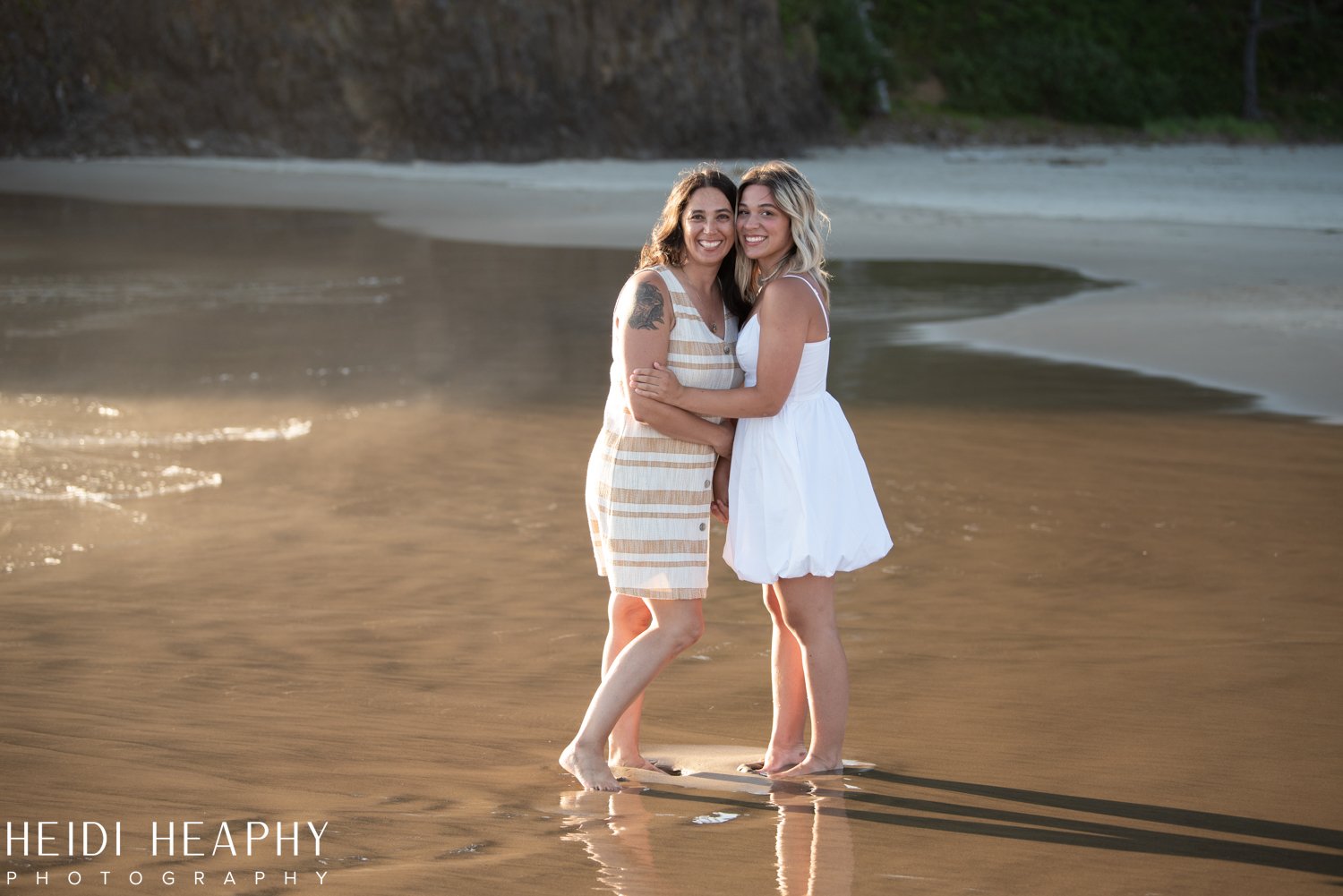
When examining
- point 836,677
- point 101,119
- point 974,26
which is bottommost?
point 836,677

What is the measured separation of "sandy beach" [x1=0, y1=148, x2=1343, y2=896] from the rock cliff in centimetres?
2140

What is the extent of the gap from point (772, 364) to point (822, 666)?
30.9 inches

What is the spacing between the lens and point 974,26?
4809cm

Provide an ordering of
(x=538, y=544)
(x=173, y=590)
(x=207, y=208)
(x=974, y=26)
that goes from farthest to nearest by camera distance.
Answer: (x=974, y=26) → (x=207, y=208) → (x=538, y=544) → (x=173, y=590)

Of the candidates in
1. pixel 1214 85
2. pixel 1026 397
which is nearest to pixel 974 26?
pixel 1214 85

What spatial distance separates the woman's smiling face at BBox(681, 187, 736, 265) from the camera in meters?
3.74

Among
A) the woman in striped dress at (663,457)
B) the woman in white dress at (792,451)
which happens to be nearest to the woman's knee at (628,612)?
the woman in striped dress at (663,457)

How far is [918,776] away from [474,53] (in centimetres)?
3311

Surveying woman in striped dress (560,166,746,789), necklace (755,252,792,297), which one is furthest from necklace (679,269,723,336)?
necklace (755,252,792,297)

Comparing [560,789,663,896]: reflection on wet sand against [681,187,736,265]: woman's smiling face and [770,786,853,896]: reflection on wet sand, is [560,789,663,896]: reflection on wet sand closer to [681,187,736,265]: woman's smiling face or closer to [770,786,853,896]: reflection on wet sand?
[770,786,853,896]: reflection on wet sand

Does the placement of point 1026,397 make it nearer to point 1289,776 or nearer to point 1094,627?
point 1094,627

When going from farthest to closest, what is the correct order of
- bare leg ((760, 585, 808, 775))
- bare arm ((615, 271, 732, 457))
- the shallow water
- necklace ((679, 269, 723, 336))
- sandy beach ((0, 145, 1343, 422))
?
sandy beach ((0, 145, 1343, 422))
the shallow water
bare leg ((760, 585, 808, 775))
necklace ((679, 269, 723, 336))
bare arm ((615, 271, 732, 457))

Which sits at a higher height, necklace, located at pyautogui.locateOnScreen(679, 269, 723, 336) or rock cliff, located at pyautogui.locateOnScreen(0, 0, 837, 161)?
rock cliff, located at pyautogui.locateOnScreen(0, 0, 837, 161)

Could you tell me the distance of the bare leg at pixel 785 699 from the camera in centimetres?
389
